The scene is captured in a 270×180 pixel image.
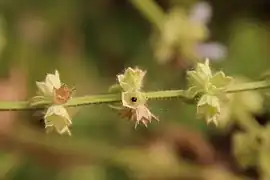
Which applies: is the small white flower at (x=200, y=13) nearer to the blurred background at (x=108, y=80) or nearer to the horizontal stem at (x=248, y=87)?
the blurred background at (x=108, y=80)

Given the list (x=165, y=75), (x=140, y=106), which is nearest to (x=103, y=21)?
(x=165, y=75)

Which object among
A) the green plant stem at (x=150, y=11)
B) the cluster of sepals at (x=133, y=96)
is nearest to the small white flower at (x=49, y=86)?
the cluster of sepals at (x=133, y=96)

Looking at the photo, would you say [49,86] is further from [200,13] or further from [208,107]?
[200,13]

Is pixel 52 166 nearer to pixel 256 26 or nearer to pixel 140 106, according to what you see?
pixel 256 26

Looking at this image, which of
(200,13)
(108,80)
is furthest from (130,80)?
(108,80)

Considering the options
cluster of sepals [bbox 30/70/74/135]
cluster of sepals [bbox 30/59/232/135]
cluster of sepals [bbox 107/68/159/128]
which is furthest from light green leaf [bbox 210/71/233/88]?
cluster of sepals [bbox 30/70/74/135]
